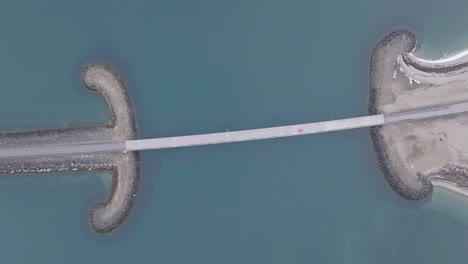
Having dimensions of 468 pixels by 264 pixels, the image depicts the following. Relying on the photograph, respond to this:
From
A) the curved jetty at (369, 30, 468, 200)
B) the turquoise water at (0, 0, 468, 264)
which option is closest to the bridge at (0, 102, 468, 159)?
the curved jetty at (369, 30, 468, 200)

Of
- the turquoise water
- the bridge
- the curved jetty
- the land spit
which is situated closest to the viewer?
the bridge

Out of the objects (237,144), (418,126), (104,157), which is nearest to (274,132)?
(237,144)

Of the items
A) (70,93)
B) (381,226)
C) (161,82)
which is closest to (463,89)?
(381,226)

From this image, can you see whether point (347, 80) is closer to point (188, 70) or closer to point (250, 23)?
point (250, 23)

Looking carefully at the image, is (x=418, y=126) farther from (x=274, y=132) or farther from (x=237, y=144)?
(x=237, y=144)

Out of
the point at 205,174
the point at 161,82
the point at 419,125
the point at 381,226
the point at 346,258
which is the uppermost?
the point at 161,82

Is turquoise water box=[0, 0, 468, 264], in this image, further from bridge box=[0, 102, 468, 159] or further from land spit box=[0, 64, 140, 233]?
bridge box=[0, 102, 468, 159]
